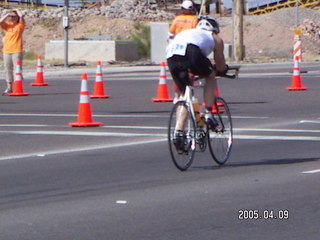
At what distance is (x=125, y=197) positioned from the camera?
914cm

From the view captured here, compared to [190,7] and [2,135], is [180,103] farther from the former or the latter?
[2,135]

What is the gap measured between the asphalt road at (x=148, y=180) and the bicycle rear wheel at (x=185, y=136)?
0.50ft

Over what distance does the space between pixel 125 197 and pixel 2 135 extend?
584cm

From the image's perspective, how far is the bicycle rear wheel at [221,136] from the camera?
1118 cm

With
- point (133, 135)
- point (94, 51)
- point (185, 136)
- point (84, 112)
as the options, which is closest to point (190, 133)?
point (185, 136)

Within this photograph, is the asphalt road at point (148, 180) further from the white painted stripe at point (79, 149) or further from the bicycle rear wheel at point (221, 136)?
the bicycle rear wheel at point (221, 136)

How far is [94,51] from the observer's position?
44250 mm

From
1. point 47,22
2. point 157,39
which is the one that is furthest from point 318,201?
point 47,22

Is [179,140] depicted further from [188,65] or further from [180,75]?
[188,65]

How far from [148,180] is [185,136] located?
0.72 m

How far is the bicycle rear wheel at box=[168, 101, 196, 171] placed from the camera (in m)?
10.5

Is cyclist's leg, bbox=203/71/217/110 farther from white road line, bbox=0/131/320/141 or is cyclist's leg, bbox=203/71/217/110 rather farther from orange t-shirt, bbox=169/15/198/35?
orange t-shirt, bbox=169/15/198/35

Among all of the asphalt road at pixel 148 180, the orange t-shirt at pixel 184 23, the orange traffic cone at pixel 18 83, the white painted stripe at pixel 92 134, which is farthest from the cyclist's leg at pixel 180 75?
the orange traffic cone at pixel 18 83

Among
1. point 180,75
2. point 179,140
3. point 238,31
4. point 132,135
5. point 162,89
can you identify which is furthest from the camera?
point 238,31
